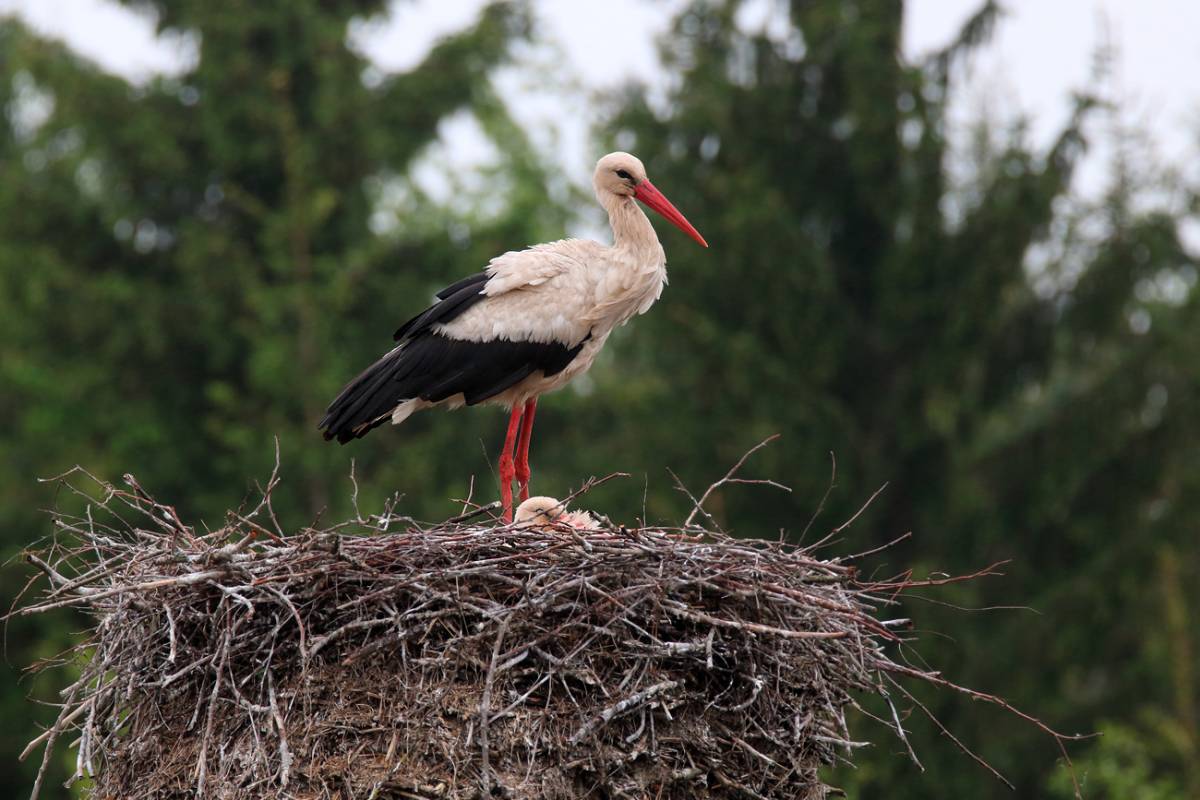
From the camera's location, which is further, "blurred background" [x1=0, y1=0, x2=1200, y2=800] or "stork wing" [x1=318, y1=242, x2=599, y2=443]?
"blurred background" [x1=0, y1=0, x2=1200, y2=800]

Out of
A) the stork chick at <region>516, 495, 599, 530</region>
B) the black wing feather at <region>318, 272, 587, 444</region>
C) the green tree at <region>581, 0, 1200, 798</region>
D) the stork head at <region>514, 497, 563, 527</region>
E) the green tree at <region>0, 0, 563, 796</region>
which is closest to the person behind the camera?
the stork chick at <region>516, 495, 599, 530</region>

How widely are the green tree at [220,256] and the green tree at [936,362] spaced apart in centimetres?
249

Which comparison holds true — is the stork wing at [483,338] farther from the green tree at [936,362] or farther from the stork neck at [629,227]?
the green tree at [936,362]

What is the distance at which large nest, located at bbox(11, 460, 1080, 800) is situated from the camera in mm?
6180

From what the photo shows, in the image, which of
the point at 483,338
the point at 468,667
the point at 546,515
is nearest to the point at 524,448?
the point at 483,338

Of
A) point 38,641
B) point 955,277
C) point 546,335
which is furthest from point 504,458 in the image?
point 38,641

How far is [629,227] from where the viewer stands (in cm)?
864

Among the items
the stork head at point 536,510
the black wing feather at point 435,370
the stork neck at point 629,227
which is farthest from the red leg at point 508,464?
the stork neck at point 629,227

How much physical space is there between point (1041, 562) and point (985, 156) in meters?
7.08

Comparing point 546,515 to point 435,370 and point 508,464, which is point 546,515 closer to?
point 435,370

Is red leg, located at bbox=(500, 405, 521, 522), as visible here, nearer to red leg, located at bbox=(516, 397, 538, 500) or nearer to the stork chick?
red leg, located at bbox=(516, 397, 538, 500)

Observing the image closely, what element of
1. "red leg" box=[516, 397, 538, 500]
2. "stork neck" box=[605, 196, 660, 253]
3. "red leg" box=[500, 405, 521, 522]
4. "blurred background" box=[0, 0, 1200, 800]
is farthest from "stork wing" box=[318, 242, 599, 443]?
"blurred background" box=[0, 0, 1200, 800]

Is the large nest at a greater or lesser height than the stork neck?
lesser

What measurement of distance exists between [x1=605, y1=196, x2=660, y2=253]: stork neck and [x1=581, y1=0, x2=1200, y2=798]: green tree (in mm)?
7963
